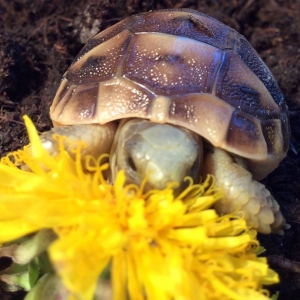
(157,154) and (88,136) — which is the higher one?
(157,154)

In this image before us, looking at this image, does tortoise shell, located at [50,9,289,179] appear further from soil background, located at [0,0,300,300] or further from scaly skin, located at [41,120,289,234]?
soil background, located at [0,0,300,300]

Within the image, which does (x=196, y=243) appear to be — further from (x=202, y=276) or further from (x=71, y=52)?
(x=71, y=52)

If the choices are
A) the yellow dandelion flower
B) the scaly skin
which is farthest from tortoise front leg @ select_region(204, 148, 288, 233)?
the yellow dandelion flower

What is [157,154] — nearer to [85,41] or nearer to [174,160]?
[174,160]

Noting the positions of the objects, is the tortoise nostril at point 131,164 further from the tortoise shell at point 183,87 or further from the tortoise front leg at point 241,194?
the tortoise front leg at point 241,194

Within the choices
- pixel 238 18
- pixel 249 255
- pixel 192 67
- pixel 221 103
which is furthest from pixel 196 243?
pixel 238 18

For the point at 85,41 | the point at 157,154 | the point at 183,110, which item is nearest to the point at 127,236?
the point at 157,154

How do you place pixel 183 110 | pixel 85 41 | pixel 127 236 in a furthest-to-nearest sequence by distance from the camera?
pixel 85 41, pixel 183 110, pixel 127 236
